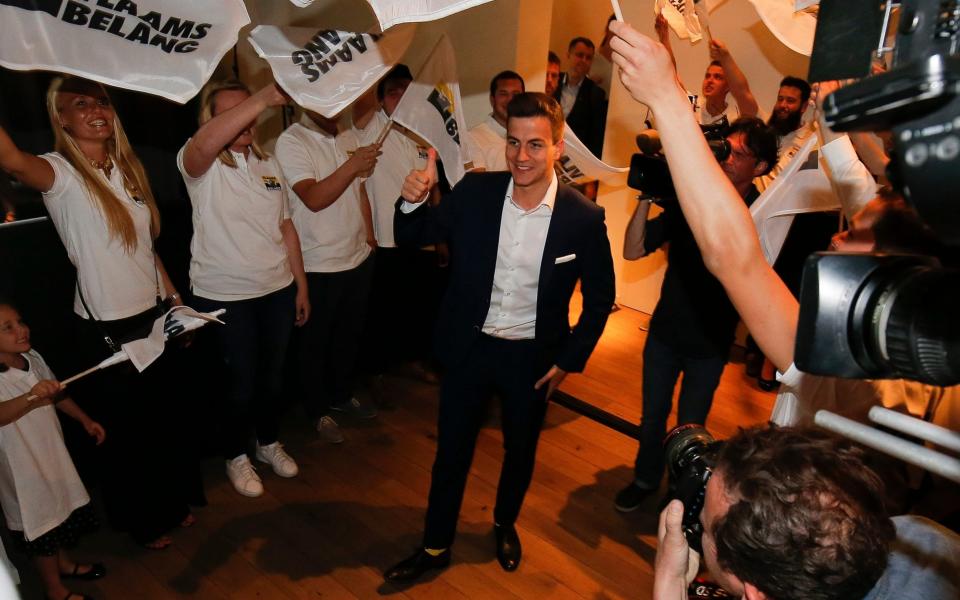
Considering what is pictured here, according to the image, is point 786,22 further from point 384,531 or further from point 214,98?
point 384,531

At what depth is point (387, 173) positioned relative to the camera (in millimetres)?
3324

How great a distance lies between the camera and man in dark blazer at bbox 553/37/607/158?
538 centimetres

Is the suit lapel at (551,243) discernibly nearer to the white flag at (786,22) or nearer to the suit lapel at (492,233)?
the suit lapel at (492,233)

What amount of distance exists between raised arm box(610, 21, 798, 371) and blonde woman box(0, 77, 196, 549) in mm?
1814

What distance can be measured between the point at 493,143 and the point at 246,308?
1904mm

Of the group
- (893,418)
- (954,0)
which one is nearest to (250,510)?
(893,418)

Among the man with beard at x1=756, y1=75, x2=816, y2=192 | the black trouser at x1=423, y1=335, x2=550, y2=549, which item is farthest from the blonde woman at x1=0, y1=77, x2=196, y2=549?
the man with beard at x1=756, y1=75, x2=816, y2=192

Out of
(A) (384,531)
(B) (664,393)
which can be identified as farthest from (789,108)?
(A) (384,531)

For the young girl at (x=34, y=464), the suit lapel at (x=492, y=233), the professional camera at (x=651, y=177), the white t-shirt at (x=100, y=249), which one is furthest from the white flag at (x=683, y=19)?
the young girl at (x=34, y=464)

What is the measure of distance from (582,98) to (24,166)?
4408mm

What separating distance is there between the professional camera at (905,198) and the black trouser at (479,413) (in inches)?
53.5

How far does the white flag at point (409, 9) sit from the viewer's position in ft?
4.89

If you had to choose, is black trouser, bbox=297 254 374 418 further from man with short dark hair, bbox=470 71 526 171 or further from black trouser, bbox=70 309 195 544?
man with short dark hair, bbox=470 71 526 171

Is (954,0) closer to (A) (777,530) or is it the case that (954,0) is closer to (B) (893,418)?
(B) (893,418)
